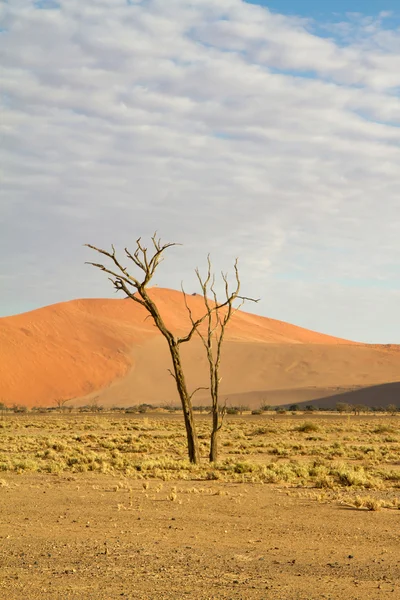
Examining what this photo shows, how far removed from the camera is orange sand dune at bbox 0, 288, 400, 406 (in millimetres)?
97500

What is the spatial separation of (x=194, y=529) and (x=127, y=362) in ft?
312

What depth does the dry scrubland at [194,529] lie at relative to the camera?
8.07 m

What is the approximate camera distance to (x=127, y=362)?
348 ft

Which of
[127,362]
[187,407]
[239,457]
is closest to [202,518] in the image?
[187,407]

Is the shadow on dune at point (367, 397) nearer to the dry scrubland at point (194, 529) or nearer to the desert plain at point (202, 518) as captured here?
the desert plain at point (202, 518)

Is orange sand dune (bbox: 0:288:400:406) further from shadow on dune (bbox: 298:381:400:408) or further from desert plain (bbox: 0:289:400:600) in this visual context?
desert plain (bbox: 0:289:400:600)

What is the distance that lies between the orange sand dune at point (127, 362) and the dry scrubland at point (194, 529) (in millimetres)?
74472

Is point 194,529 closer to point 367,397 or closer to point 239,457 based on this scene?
point 239,457

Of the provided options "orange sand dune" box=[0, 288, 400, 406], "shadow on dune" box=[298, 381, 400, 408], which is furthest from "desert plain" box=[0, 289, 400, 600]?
"orange sand dune" box=[0, 288, 400, 406]

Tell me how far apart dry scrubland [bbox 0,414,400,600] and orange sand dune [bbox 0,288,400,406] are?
74472 millimetres

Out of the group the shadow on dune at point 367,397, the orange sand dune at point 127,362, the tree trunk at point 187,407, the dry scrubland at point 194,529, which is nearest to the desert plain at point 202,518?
the dry scrubland at point 194,529

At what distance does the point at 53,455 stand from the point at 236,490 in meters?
9.23

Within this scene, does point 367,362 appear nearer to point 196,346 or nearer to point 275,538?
point 196,346

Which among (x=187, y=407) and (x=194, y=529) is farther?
(x=187, y=407)
